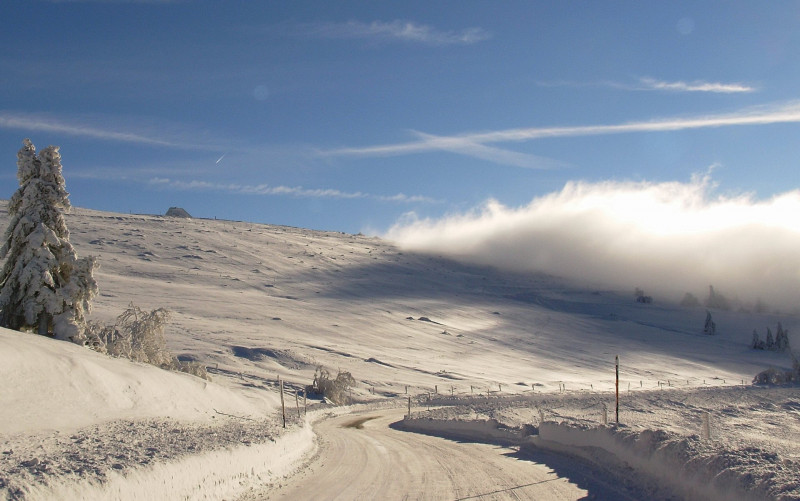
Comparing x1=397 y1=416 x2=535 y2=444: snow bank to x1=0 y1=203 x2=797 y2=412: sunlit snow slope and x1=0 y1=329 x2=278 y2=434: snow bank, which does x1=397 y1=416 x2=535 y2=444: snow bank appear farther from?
x1=0 y1=203 x2=797 y2=412: sunlit snow slope

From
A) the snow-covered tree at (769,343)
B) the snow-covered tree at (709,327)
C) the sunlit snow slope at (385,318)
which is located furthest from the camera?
Answer: the snow-covered tree at (709,327)

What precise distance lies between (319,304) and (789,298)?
399ft

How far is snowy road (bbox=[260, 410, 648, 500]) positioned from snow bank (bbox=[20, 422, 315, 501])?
57 cm

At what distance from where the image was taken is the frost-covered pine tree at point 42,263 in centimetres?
2277

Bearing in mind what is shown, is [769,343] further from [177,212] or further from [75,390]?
[177,212]

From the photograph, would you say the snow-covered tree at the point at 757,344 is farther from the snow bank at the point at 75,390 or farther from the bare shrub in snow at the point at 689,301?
the snow bank at the point at 75,390

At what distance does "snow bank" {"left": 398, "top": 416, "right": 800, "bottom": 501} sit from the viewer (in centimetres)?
903

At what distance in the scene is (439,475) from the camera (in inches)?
542

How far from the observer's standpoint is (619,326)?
10569cm

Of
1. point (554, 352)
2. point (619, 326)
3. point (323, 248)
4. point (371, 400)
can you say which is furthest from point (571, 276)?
point (371, 400)

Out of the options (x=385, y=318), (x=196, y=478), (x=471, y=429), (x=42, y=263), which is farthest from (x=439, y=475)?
(x=385, y=318)

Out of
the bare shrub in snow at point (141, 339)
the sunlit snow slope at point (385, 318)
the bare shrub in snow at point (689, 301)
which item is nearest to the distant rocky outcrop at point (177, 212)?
the sunlit snow slope at point (385, 318)

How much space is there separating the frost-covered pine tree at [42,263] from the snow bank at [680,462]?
16903mm

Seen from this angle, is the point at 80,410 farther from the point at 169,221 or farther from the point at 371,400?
the point at 169,221
